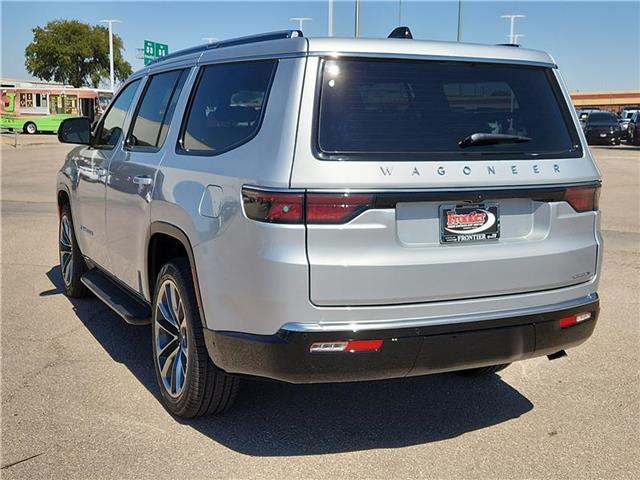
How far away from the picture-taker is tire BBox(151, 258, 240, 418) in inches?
141

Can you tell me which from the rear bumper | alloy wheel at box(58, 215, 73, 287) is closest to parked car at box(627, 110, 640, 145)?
alloy wheel at box(58, 215, 73, 287)

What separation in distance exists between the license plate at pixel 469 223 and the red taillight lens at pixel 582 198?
458mm

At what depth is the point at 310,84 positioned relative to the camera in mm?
3076

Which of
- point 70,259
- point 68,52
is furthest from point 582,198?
point 68,52

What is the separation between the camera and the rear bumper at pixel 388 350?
3.04 meters

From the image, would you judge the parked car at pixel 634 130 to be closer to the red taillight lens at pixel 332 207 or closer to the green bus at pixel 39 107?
the green bus at pixel 39 107

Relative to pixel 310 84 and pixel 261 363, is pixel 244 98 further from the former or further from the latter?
pixel 261 363

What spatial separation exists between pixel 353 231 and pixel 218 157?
33.4 inches

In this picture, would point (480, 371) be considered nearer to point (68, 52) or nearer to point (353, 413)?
point (353, 413)

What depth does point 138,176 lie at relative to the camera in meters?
4.28

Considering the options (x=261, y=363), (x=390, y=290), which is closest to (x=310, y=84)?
(x=390, y=290)

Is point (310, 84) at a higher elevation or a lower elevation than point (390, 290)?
higher

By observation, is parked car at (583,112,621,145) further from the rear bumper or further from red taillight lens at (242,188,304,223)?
red taillight lens at (242,188,304,223)

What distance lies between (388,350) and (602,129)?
117ft
